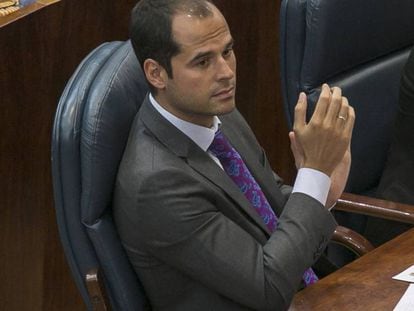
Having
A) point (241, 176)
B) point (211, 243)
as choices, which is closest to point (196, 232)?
point (211, 243)

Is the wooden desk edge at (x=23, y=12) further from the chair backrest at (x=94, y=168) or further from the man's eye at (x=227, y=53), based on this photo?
the man's eye at (x=227, y=53)

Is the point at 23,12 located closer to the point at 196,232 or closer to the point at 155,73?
the point at 155,73

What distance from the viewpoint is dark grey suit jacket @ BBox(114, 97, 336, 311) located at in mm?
1715

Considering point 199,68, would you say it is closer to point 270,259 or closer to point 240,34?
point 270,259

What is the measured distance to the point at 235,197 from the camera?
183cm

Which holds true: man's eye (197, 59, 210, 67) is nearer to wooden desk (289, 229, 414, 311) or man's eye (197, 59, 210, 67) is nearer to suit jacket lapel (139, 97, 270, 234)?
suit jacket lapel (139, 97, 270, 234)

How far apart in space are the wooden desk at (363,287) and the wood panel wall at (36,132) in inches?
38.6

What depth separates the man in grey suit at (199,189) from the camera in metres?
1.72

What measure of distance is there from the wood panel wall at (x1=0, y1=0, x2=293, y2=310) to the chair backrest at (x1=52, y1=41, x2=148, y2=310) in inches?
26.7

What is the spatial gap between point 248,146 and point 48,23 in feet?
2.24

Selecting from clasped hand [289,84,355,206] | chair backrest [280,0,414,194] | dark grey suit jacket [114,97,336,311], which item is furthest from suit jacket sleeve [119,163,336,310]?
chair backrest [280,0,414,194]

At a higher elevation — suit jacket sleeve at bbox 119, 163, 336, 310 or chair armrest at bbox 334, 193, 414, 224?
suit jacket sleeve at bbox 119, 163, 336, 310

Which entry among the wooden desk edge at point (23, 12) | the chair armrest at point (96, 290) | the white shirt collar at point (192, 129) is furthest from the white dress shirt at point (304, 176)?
the wooden desk edge at point (23, 12)

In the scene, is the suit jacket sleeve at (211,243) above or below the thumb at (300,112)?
below
